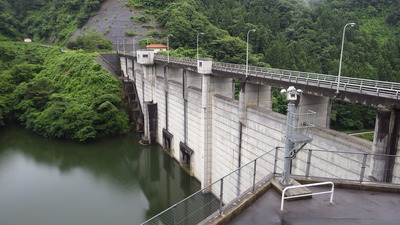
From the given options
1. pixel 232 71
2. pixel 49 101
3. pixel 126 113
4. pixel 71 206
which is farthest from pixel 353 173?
pixel 49 101

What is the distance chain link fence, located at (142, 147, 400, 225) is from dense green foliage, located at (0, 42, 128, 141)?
2026cm

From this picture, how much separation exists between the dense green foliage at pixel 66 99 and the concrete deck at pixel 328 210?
34.8 m

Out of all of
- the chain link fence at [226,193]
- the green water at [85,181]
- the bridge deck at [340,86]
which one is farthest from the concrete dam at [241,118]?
the green water at [85,181]

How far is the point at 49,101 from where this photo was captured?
4466 centimetres

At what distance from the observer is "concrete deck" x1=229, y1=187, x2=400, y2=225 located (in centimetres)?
765

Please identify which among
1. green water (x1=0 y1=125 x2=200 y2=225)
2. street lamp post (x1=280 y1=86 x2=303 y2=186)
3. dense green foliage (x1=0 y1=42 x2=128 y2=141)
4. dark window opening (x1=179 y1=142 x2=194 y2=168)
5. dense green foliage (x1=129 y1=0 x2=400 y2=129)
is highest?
dense green foliage (x1=129 y1=0 x2=400 y2=129)

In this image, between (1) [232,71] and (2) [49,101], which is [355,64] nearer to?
(1) [232,71]

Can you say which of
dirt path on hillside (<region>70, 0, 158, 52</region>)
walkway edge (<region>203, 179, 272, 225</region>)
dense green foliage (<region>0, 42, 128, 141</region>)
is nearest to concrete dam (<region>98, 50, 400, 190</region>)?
walkway edge (<region>203, 179, 272, 225</region>)

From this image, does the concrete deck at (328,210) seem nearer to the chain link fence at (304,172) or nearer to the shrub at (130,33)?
the chain link fence at (304,172)

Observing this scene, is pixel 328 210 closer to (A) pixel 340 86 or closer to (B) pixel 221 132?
(A) pixel 340 86

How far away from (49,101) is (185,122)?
24.4 meters

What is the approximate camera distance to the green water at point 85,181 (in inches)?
941

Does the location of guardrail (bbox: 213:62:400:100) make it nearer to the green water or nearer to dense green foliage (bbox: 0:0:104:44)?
the green water

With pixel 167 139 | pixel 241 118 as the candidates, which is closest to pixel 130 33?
pixel 167 139
